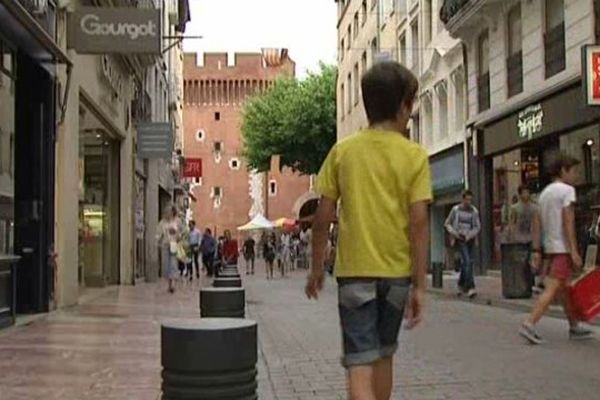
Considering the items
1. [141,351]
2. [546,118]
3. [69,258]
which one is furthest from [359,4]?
[141,351]

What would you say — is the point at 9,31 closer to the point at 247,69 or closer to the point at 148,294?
the point at 148,294

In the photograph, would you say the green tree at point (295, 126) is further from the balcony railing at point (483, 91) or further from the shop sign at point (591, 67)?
the shop sign at point (591, 67)

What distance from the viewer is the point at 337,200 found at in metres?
4.34

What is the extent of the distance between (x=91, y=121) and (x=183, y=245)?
414cm

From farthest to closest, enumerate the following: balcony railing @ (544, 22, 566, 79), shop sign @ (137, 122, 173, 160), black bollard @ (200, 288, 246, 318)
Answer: shop sign @ (137, 122, 173, 160) < balcony railing @ (544, 22, 566, 79) < black bollard @ (200, 288, 246, 318)

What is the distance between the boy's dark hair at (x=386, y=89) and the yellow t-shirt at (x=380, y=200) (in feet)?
0.44

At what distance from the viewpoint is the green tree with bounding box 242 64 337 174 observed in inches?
2158

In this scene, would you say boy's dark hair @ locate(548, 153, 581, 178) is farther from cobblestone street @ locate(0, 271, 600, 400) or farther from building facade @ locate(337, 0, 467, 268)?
building facade @ locate(337, 0, 467, 268)

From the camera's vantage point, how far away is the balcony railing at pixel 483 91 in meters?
25.3

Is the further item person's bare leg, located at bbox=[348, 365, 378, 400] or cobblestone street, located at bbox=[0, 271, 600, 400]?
cobblestone street, located at bbox=[0, 271, 600, 400]

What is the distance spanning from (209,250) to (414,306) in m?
27.4

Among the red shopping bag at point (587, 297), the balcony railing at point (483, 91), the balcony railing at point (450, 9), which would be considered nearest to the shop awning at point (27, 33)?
the red shopping bag at point (587, 297)

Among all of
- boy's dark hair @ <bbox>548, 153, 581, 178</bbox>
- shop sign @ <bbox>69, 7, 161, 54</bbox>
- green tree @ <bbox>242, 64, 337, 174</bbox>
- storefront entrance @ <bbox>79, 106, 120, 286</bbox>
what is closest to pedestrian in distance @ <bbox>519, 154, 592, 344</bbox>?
boy's dark hair @ <bbox>548, 153, 581, 178</bbox>

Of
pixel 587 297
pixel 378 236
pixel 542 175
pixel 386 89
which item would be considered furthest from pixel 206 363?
pixel 542 175
